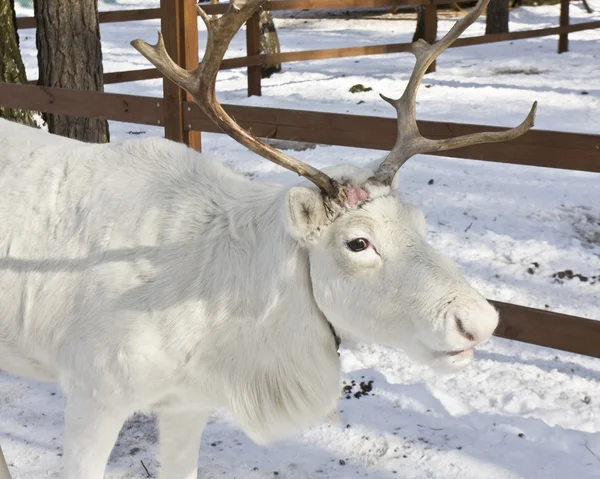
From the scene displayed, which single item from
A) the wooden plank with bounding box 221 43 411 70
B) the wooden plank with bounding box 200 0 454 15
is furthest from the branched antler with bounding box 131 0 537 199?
the wooden plank with bounding box 200 0 454 15

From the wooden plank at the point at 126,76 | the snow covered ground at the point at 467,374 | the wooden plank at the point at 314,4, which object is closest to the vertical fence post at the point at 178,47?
the snow covered ground at the point at 467,374

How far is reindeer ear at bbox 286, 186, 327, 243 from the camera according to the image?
2.51m

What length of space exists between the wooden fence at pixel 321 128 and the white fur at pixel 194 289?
4.45ft

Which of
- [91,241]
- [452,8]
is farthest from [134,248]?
[452,8]

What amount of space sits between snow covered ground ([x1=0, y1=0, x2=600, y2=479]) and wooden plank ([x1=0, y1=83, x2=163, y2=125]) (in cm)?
176

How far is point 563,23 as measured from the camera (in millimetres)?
12102

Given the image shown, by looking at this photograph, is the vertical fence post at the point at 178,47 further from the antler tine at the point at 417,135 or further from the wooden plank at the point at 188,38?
the antler tine at the point at 417,135

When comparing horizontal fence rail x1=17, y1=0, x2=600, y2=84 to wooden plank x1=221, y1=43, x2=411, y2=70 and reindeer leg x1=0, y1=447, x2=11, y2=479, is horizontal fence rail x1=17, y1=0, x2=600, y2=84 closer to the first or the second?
wooden plank x1=221, y1=43, x2=411, y2=70

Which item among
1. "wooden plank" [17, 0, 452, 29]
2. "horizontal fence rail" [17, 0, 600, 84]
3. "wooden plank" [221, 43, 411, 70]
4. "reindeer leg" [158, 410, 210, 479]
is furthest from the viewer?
"wooden plank" [17, 0, 452, 29]

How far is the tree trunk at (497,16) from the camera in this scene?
521 inches

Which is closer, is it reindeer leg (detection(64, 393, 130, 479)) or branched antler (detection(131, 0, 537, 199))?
branched antler (detection(131, 0, 537, 199))

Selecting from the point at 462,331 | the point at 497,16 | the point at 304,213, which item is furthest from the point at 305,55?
the point at 462,331

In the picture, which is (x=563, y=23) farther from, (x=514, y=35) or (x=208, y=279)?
(x=208, y=279)

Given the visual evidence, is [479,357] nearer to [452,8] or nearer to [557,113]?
[557,113]
